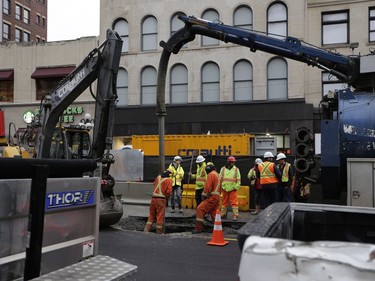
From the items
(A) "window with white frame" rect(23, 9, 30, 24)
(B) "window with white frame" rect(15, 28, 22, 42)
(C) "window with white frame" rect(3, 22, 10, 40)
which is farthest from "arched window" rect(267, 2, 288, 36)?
(A) "window with white frame" rect(23, 9, 30, 24)

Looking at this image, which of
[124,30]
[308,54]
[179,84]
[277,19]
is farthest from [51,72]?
[308,54]

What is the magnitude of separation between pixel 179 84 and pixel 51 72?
32.3 feet

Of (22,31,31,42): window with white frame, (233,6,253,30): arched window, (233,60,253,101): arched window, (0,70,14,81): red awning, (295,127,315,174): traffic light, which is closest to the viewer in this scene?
(295,127,315,174): traffic light

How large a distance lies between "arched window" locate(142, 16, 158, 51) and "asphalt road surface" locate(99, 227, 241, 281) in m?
20.4

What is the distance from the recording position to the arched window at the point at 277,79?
87.8ft

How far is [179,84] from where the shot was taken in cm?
2867

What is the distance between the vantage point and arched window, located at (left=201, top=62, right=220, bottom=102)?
91.8 feet

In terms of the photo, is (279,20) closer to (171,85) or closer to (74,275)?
(171,85)

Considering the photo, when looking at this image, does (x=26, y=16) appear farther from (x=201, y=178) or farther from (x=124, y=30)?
(x=201, y=178)

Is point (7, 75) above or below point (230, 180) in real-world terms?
above

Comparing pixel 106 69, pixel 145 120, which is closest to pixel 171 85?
pixel 145 120

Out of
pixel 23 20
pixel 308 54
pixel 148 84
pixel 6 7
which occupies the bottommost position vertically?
pixel 308 54

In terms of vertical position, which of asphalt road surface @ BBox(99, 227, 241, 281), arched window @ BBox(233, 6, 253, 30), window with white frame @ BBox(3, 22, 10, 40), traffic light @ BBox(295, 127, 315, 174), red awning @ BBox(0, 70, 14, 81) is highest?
window with white frame @ BBox(3, 22, 10, 40)

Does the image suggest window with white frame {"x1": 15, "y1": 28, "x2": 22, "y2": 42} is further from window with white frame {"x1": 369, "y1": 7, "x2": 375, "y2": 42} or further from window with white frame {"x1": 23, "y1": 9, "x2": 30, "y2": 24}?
window with white frame {"x1": 369, "y1": 7, "x2": 375, "y2": 42}
